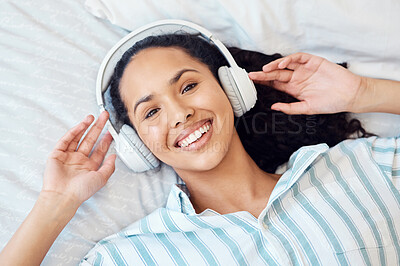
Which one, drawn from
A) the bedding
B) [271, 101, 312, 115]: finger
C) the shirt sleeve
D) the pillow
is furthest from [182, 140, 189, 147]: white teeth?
the shirt sleeve

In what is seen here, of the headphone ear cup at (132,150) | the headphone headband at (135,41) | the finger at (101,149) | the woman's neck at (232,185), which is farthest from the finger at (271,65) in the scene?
the finger at (101,149)

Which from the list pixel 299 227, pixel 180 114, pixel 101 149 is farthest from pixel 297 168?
pixel 101 149

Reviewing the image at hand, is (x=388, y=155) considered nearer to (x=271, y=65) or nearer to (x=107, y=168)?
(x=271, y=65)

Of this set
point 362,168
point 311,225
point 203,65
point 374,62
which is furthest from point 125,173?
point 374,62

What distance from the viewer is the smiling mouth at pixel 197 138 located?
53.8 inches

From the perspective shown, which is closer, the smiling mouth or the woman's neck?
the smiling mouth

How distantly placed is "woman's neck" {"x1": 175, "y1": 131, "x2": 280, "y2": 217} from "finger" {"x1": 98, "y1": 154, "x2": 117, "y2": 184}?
22cm

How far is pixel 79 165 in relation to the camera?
147 centimetres

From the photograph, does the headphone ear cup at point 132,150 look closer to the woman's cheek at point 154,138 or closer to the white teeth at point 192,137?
the woman's cheek at point 154,138

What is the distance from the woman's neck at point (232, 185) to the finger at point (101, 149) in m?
0.27

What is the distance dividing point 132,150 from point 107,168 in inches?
4.6

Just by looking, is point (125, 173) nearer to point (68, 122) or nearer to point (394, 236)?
point (68, 122)

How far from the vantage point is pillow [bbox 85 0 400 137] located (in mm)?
1552

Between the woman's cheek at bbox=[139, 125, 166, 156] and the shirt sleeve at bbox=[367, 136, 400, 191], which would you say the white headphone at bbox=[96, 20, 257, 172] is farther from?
the shirt sleeve at bbox=[367, 136, 400, 191]
